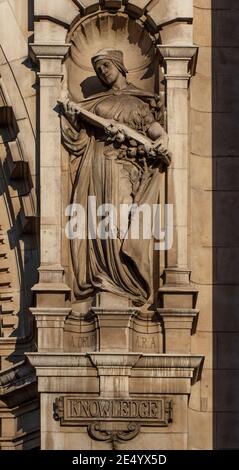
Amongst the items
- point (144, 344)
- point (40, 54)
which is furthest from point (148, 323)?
point (40, 54)

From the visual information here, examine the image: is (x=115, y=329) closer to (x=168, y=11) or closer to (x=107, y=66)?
(x=107, y=66)

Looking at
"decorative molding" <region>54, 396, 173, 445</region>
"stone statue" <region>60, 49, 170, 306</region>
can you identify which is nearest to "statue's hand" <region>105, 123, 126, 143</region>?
"stone statue" <region>60, 49, 170, 306</region>

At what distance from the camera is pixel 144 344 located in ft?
165

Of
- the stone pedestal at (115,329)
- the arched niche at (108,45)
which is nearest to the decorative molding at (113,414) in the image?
the stone pedestal at (115,329)

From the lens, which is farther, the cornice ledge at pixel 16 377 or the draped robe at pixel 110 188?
the cornice ledge at pixel 16 377

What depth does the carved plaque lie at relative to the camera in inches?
1969

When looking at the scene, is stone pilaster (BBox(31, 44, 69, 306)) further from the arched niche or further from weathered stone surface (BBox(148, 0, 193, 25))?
weathered stone surface (BBox(148, 0, 193, 25))

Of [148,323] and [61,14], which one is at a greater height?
[61,14]

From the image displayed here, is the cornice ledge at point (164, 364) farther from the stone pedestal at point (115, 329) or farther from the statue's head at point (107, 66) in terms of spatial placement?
the statue's head at point (107, 66)
